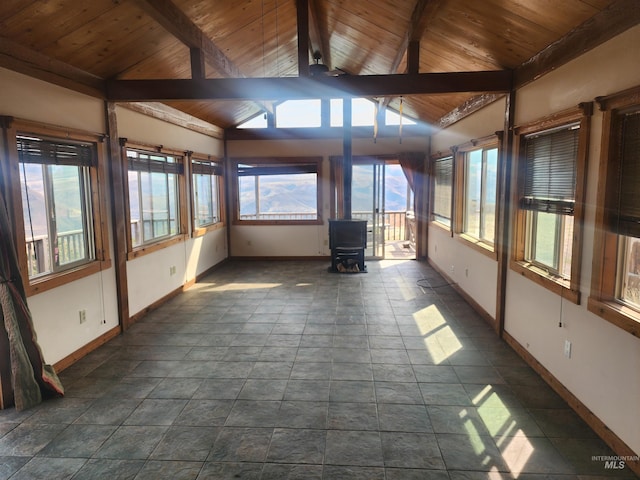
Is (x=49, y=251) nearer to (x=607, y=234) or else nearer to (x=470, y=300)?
(x=607, y=234)

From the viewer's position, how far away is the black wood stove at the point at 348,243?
6957mm

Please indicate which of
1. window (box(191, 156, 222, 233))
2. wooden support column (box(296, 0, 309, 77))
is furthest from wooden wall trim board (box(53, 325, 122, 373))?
wooden support column (box(296, 0, 309, 77))

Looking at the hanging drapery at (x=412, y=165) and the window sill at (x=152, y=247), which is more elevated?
the hanging drapery at (x=412, y=165)

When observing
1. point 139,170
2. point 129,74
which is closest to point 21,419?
point 139,170

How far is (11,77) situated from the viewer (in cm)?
290

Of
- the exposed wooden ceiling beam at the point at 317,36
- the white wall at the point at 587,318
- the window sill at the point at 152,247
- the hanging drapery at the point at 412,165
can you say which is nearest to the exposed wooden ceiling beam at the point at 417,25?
the white wall at the point at 587,318

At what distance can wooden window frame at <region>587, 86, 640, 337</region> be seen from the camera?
2.31 meters

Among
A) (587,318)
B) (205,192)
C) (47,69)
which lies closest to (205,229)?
(205,192)

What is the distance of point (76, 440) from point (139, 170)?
3101mm

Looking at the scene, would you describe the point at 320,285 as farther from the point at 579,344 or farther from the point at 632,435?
the point at 632,435

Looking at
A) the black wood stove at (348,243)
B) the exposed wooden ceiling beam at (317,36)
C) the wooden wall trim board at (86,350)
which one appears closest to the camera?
the wooden wall trim board at (86,350)

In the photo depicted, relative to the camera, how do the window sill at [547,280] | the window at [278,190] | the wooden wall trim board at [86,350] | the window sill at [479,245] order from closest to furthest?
the window sill at [547,280]
the wooden wall trim board at [86,350]
the window sill at [479,245]
the window at [278,190]

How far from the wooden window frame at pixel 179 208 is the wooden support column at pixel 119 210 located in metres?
0.05

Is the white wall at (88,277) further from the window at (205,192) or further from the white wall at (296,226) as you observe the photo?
the white wall at (296,226)
